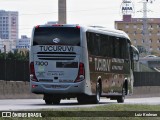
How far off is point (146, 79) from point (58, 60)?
36.4m

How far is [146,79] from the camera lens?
65688 millimetres

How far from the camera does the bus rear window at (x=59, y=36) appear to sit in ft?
98.2

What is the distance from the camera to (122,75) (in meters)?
36.2

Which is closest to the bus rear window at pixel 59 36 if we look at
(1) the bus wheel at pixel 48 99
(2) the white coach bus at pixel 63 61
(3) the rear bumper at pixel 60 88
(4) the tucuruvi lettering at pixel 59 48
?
(2) the white coach bus at pixel 63 61

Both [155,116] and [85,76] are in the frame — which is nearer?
[155,116]

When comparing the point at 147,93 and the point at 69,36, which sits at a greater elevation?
the point at 69,36

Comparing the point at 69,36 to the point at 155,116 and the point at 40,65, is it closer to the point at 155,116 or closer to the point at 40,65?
the point at 40,65

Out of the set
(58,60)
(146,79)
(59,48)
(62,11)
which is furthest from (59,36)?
(62,11)

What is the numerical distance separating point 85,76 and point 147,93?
112ft

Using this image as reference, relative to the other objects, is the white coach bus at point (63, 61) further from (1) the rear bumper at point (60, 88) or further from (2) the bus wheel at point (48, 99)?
(2) the bus wheel at point (48, 99)

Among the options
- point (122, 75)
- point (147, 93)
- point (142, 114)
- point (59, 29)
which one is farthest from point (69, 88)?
point (147, 93)

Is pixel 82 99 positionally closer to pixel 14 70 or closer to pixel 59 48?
pixel 59 48

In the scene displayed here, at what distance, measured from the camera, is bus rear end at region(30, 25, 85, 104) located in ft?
98.3

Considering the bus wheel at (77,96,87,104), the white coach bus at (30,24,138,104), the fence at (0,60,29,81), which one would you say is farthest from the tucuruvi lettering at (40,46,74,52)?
the fence at (0,60,29,81)
